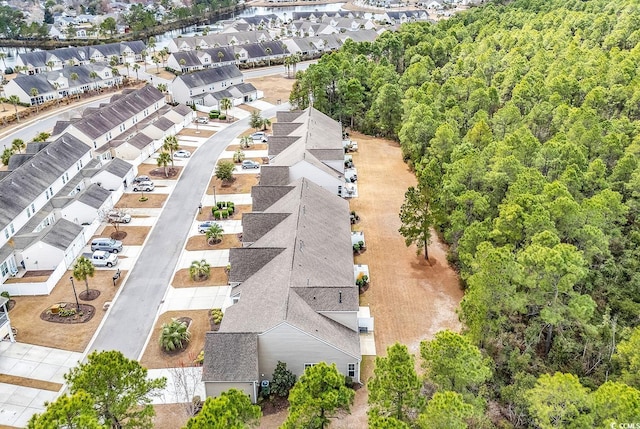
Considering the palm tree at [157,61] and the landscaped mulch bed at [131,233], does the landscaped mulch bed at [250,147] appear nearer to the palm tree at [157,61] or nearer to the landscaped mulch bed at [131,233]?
the landscaped mulch bed at [131,233]

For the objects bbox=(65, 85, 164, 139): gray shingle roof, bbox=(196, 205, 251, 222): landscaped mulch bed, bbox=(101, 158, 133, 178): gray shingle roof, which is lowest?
bbox=(196, 205, 251, 222): landscaped mulch bed

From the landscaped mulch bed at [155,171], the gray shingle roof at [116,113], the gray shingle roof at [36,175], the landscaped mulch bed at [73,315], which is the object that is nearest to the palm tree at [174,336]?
the landscaped mulch bed at [73,315]

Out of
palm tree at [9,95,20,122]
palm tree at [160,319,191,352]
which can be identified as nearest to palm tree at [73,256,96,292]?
palm tree at [160,319,191,352]

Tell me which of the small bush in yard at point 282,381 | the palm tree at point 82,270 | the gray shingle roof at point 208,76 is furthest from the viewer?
the gray shingle roof at point 208,76

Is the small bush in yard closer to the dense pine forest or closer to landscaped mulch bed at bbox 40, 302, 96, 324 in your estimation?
the dense pine forest

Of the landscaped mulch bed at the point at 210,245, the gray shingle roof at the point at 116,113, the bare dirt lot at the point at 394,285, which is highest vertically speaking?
the gray shingle roof at the point at 116,113

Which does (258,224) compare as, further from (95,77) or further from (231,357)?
(95,77)

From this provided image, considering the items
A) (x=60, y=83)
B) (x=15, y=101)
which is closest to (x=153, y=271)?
(x=15, y=101)
